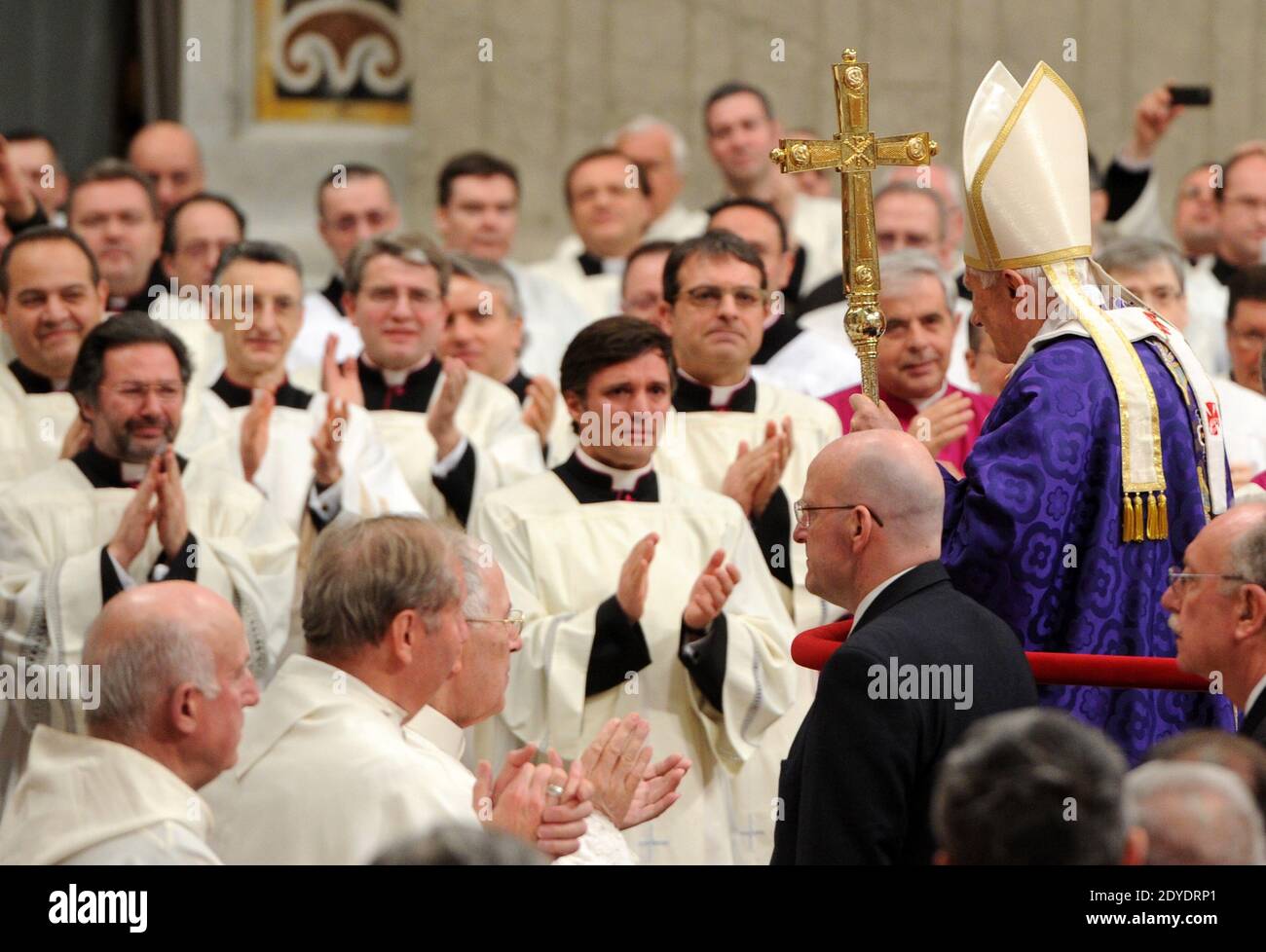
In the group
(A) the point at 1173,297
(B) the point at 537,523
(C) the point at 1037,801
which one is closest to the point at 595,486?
(B) the point at 537,523

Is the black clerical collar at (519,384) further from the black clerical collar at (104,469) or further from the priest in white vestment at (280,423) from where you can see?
the black clerical collar at (104,469)

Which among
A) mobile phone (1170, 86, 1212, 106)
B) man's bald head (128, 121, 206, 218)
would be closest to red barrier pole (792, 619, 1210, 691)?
mobile phone (1170, 86, 1212, 106)

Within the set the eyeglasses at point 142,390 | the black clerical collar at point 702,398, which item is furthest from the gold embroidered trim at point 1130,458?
the eyeglasses at point 142,390

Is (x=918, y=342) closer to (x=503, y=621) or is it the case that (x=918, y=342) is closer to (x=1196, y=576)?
(x=503, y=621)

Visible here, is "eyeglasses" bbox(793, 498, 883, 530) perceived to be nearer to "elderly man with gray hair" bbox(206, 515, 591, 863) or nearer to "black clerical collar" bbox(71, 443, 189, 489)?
"elderly man with gray hair" bbox(206, 515, 591, 863)

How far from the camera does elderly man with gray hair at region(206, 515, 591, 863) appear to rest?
3.87m

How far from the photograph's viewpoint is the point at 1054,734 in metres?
2.66

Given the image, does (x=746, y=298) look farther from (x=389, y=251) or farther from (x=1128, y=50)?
(x=1128, y=50)

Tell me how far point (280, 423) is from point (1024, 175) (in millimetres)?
3341

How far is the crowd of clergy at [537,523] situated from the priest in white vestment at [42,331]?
0.05 ft

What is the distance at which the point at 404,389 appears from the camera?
7.86 m

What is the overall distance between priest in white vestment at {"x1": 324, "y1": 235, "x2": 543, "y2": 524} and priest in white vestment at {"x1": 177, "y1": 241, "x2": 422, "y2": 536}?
6.5 inches

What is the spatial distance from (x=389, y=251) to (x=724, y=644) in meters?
2.13

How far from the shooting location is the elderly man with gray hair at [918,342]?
689 centimetres
